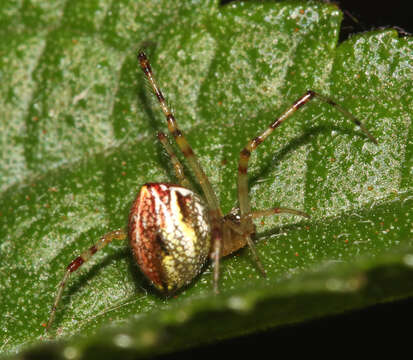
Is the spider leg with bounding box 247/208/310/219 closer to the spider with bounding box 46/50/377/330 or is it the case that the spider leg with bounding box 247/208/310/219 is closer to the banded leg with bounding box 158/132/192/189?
the spider with bounding box 46/50/377/330

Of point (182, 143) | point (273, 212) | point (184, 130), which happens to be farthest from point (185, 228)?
point (184, 130)

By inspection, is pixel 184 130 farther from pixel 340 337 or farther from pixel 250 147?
pixel 340 337

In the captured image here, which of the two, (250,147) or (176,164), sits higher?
(176,164)

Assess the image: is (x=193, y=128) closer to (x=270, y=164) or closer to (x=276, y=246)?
(x=270, y=164)

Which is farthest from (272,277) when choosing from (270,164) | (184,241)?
(270,164)

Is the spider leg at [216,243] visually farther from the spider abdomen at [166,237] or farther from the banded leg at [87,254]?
the banded leg at [87,254]

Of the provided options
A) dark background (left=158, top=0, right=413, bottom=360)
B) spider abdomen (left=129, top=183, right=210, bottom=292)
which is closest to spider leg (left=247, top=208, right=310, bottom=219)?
spider abdomen (left=129, top=183, right=210, bottom=292)

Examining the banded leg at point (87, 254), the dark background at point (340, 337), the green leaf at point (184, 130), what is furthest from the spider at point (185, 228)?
the dark background at point (340, 337)

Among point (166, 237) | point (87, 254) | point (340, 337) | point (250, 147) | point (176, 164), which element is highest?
point (176, 164)
